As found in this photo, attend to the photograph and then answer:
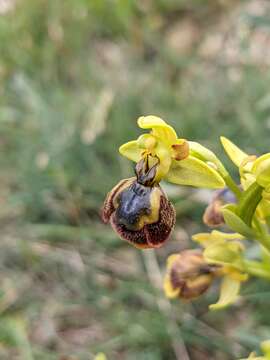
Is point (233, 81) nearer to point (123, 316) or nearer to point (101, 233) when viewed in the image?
point (101, 233)

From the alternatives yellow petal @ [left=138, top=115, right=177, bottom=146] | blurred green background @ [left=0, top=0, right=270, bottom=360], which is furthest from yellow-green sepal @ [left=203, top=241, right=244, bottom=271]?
blurred green background @ [left=0, top=0, right=270, bottom=360]

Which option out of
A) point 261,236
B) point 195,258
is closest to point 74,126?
point 195,258

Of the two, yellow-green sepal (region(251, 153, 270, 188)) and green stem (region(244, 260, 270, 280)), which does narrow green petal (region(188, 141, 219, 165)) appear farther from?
green stem (region(244, 260, 270, 280))

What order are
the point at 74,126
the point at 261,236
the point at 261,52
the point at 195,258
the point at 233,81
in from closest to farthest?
1. the point at 261,236
2. the point at 195,258
3. the point at 74,126
4. the point at 233,81
5. the point at 261,52

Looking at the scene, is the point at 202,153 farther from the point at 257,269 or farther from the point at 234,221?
the point at 257,269

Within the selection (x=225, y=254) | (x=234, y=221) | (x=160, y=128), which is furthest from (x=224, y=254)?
(x=160, y=128)

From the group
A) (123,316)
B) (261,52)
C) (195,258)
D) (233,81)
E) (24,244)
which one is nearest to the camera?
(195,258)
